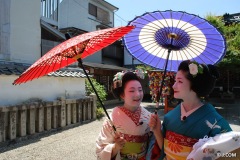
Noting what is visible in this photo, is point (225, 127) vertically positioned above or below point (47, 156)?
above

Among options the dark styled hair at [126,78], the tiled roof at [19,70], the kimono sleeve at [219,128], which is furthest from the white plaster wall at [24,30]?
the kimono sleeve at [219,128]

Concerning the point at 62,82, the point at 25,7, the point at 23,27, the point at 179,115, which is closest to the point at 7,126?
the point at 62,82

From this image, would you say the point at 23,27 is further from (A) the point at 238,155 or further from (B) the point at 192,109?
(A) the point at 238,155

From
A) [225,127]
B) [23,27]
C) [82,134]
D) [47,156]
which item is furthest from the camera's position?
[23,27]

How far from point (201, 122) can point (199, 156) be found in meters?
0.36

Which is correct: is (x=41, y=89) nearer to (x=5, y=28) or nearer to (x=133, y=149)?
(x=5, y=28)

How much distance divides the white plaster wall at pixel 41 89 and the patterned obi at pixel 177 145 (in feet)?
17.7

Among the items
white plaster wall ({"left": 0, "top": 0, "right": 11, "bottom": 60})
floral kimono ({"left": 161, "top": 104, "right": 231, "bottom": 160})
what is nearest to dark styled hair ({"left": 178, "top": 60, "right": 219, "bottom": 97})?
floral kimono ({"left": 161, "top": 104, "right": 231, "bottom": 160})

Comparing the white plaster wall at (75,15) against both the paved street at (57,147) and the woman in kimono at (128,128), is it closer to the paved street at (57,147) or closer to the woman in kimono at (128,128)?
the paved street at (57,147)

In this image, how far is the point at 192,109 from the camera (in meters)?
2.03

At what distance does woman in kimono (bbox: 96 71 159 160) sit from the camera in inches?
91.2

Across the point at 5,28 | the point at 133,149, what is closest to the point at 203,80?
the point at 133,149

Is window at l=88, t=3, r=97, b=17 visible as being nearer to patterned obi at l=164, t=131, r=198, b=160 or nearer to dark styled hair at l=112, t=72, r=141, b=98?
dark styled hair at l=112, t=72, r=141, b=98

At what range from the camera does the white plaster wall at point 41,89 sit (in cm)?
639
